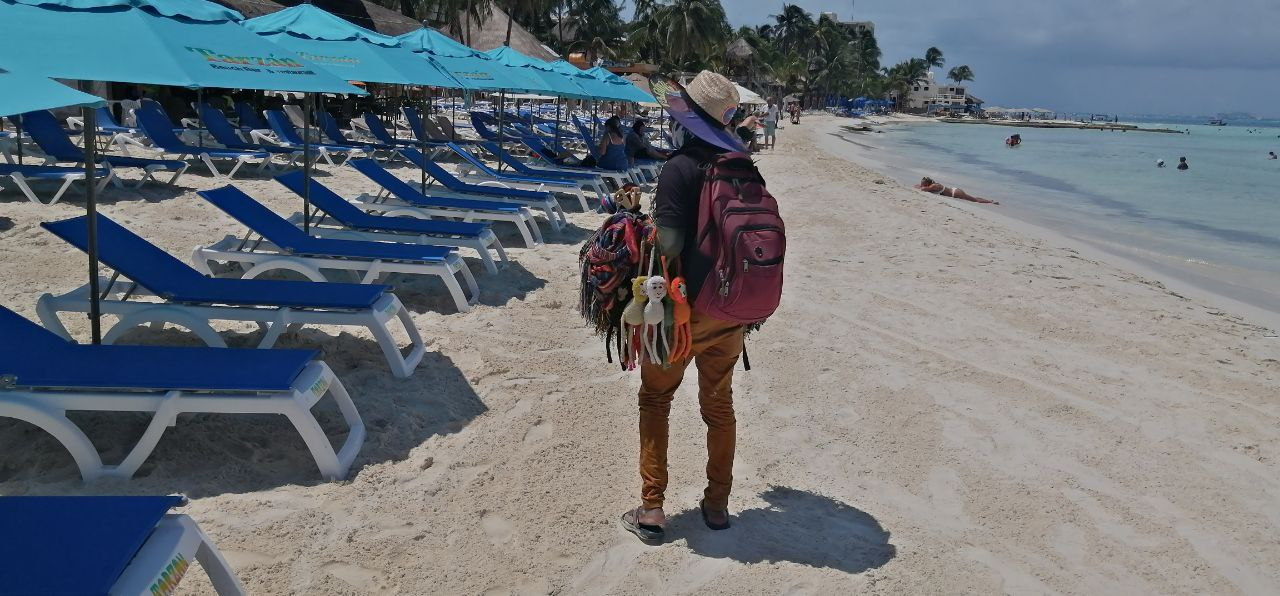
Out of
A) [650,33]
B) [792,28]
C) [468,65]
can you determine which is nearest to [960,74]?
[792,28]

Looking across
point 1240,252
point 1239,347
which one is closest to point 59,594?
point 1239,347

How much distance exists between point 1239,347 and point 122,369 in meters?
6.85

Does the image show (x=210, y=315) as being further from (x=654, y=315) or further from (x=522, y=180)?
(x=522, y=180)

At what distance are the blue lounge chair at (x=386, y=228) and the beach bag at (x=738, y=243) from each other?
12.9ft

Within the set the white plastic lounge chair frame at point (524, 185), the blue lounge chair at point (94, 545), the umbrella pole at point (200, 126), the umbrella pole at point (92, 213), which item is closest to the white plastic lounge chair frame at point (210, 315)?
the umbrella pole at point (92, 213)

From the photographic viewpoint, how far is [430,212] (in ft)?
24.3

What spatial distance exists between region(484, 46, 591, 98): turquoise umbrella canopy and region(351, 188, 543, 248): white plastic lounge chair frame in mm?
4061

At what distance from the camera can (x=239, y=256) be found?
5102 mm

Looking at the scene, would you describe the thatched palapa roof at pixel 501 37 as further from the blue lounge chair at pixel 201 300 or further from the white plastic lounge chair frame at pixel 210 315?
the white plastic lounge chair frame at pixel 210 315

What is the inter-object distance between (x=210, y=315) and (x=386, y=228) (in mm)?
2321

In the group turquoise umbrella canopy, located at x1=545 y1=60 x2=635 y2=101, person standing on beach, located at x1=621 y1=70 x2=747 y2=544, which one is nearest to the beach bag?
person standing on beach, located at x1=621 y1=70 x2=747 y2=544

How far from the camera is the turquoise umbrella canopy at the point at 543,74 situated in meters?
11.7

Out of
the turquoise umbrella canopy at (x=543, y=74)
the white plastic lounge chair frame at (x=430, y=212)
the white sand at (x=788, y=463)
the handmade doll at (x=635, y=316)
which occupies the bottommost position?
the white sand at (x=788, y=463)

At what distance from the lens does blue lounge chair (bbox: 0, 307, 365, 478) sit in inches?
115
